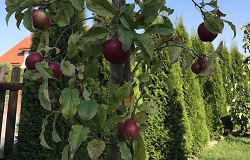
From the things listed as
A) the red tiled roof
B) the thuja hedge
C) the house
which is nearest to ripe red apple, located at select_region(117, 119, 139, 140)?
the thuja hedge

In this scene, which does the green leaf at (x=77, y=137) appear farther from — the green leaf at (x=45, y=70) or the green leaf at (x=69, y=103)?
the green leaf at (x=45, y=70)

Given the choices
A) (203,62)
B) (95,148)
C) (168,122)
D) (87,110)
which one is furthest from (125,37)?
(168,122)

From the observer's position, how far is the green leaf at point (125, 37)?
31.6 inches

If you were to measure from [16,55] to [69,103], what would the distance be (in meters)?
32.8

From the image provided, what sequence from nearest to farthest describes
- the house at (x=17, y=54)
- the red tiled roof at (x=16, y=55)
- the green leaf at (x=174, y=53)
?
the green leaf at (x=174, y=53), the house at (x=17, y=54), the red tiled roof at (x=16, y=55)

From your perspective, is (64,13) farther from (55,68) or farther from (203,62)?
(203,62)

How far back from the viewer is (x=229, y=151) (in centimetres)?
648

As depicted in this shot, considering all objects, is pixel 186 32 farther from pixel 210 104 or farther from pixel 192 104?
pixel 210 104

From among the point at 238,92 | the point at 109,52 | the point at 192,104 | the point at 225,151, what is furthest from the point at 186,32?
the point at 109,52

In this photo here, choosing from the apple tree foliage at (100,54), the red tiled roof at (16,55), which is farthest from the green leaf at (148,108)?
the red tiled roof at (16,55)

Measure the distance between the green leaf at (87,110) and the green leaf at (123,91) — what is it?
0.26 feet

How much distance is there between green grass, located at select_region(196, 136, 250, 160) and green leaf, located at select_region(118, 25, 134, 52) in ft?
17.8

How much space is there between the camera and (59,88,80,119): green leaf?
0.90m

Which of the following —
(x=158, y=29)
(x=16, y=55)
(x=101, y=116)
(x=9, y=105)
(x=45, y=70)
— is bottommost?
(x=101, y=116)
